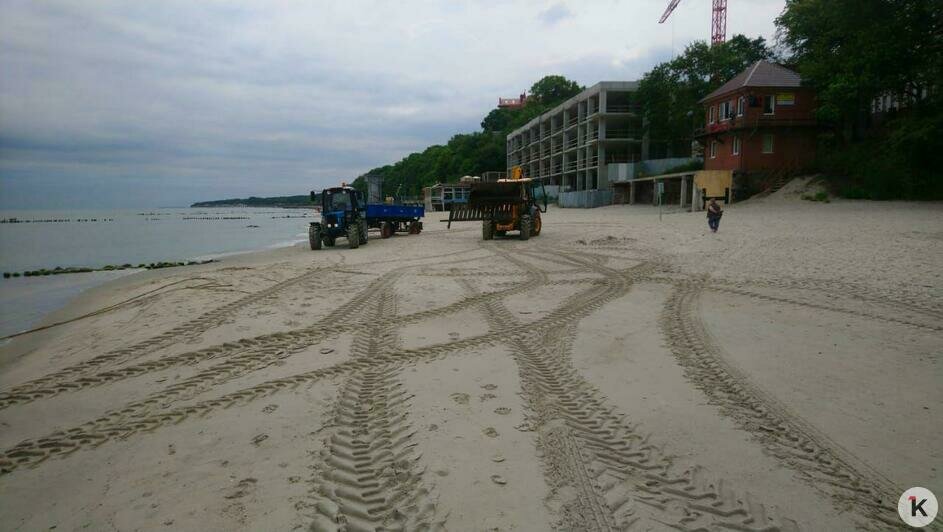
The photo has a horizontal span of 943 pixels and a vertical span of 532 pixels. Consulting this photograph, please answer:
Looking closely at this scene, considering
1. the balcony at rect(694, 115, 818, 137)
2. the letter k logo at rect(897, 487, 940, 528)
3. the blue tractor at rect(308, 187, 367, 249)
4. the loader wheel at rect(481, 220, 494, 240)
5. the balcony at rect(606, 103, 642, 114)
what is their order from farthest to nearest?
1. the balcony at rect(606, 103, 642, 114)
2. the balcony at rect(694, 115, 818, 137)
3. the loader wheel at rect(481, 220, 494, 240)
4. the blue tractor at rect(308, 187, 367, 249)
5. the letter k logo at rect(897, 487, 940, 528)

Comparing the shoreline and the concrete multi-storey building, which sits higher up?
the concrete multi-storey building

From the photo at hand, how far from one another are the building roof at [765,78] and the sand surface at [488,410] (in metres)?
30.8

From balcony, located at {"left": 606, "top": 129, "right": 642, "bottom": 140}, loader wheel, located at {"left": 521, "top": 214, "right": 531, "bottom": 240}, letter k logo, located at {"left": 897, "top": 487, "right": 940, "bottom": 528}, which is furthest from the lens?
balcony, located at {"left": 606, "top": 129, "right": 642, "bottom": 140}

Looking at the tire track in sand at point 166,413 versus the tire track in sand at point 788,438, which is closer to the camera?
the tire track in sand at point 788,438

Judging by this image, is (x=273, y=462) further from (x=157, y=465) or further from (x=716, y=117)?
(x=716, y=117)

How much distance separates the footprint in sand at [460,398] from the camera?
4.35 metres

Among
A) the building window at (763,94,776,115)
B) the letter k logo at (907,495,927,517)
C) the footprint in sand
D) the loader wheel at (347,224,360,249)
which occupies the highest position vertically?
the building window at (763,94,776,115)

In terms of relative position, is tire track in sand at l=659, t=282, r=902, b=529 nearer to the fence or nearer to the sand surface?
the sand surface

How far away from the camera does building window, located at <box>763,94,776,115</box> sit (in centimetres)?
3434

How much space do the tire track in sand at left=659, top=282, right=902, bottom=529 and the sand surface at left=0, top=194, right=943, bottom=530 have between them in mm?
18

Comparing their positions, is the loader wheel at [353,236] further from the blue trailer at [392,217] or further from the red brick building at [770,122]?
the red brick building at [770,122]

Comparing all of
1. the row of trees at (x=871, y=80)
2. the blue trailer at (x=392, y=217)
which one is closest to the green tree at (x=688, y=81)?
the row of trees at (x=871, y=80)

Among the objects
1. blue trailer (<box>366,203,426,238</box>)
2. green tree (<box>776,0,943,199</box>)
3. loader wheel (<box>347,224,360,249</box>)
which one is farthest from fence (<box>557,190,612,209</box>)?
loader wheel (<box>347,224,360,249</box>)

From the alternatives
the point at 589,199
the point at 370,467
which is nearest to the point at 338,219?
the point at 370,467
